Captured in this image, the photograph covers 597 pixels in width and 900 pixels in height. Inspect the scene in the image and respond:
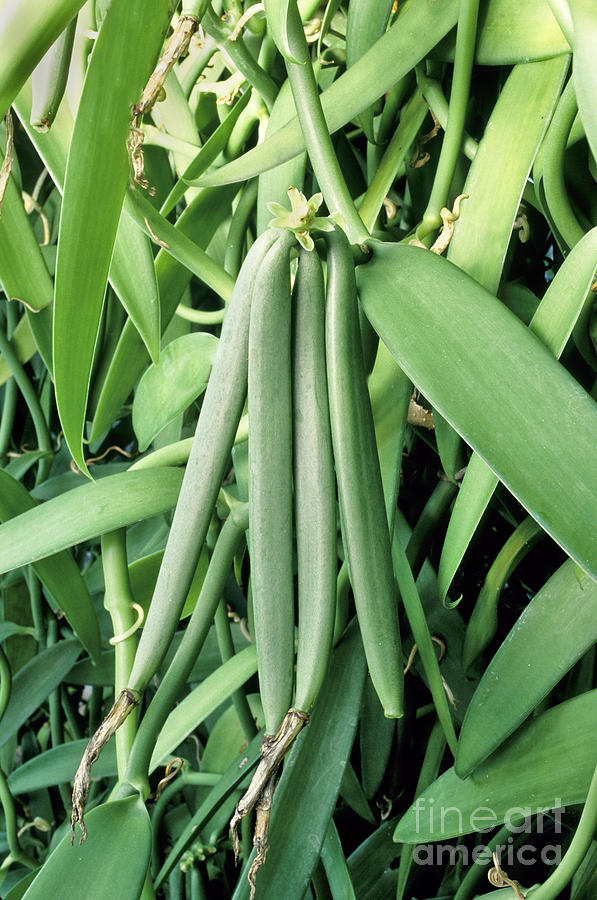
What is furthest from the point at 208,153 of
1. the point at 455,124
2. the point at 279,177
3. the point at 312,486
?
the point at 312,486

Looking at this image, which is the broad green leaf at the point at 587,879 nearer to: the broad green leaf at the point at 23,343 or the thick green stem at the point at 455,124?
the thick green stem at the point at 455,124

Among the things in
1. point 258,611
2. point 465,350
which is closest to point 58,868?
point 258,611

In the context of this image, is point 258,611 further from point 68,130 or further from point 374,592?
point 68,130

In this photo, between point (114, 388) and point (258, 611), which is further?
point (114, 388)

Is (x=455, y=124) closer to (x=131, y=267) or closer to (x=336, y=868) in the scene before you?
(x=131, y=267)

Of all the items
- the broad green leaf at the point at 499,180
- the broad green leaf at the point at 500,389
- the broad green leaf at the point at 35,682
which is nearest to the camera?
the broad green leaf at the point at 500,389

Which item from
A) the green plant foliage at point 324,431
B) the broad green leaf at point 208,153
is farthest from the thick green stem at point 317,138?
the broad green leaf at point 208,153

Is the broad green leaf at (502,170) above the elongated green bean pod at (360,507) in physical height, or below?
above
